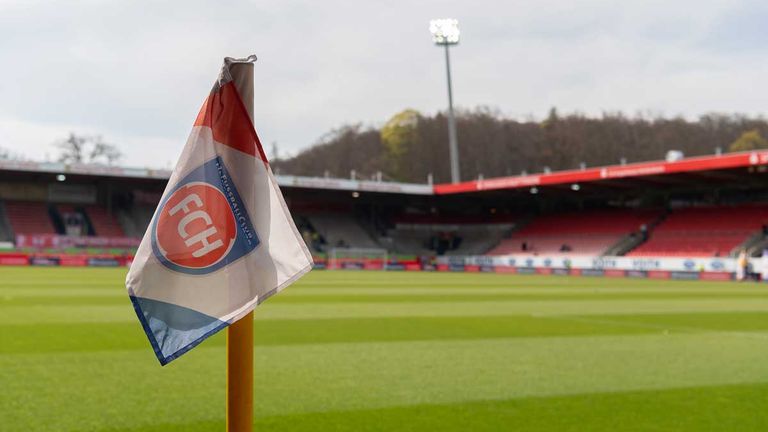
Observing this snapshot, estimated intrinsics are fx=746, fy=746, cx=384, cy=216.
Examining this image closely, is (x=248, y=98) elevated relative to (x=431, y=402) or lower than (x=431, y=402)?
elevated

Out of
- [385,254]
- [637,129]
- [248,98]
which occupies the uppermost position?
[637,129]

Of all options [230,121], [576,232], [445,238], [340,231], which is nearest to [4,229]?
[340,231]

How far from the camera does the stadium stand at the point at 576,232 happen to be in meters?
47.2

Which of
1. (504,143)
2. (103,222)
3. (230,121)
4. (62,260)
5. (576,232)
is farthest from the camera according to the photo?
(504,143)

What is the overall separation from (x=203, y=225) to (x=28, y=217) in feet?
166

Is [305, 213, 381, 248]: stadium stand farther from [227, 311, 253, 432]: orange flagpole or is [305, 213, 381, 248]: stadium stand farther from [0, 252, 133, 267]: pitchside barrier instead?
[227, 311, 253, 432]: orange flagpole

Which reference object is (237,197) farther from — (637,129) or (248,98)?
(637,129)

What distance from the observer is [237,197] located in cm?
289

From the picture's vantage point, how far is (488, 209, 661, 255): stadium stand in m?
47.2

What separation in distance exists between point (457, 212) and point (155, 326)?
192ft

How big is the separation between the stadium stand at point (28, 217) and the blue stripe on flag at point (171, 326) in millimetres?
48905

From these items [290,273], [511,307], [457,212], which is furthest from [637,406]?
[457,212]

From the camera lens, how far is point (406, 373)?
7559mm

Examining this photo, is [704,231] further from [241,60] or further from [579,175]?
[241,60]
